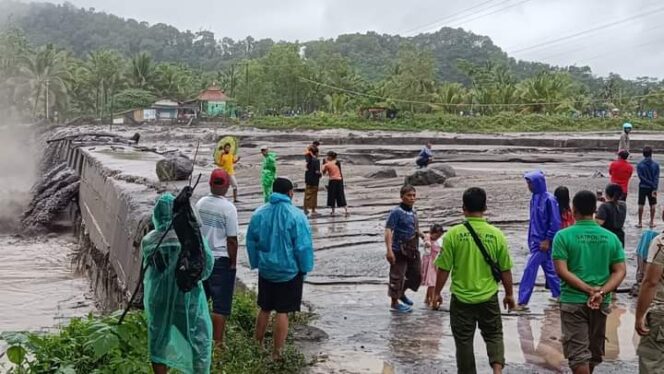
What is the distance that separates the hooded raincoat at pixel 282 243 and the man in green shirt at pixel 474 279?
4.10ft

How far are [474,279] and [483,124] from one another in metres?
54.3

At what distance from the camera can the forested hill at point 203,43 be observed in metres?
125

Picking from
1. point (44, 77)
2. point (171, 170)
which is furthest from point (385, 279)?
point (44, 77)

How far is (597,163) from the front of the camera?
100 feet

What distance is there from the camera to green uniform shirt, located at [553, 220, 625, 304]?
529 centimetres

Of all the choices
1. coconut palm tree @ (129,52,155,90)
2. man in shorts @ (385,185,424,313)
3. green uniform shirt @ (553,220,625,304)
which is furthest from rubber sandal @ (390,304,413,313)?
coconut palm tree @ (129,52,155,90)

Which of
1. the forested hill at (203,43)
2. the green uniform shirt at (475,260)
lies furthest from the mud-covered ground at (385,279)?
the forested hill at (203,43)

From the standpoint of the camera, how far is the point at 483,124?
58375mm

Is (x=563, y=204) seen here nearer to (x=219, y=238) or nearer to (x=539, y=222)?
(x=539, y=222)

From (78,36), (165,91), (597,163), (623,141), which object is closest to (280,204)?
(623,141)

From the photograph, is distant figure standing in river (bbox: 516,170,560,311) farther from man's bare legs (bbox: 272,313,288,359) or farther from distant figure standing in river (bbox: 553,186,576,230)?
man's bare legs (bbox: 272,313,288,359)

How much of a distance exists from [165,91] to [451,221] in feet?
231

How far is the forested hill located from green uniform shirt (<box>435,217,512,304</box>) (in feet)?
353

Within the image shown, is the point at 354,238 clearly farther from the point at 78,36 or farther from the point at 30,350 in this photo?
the point at 78,36
